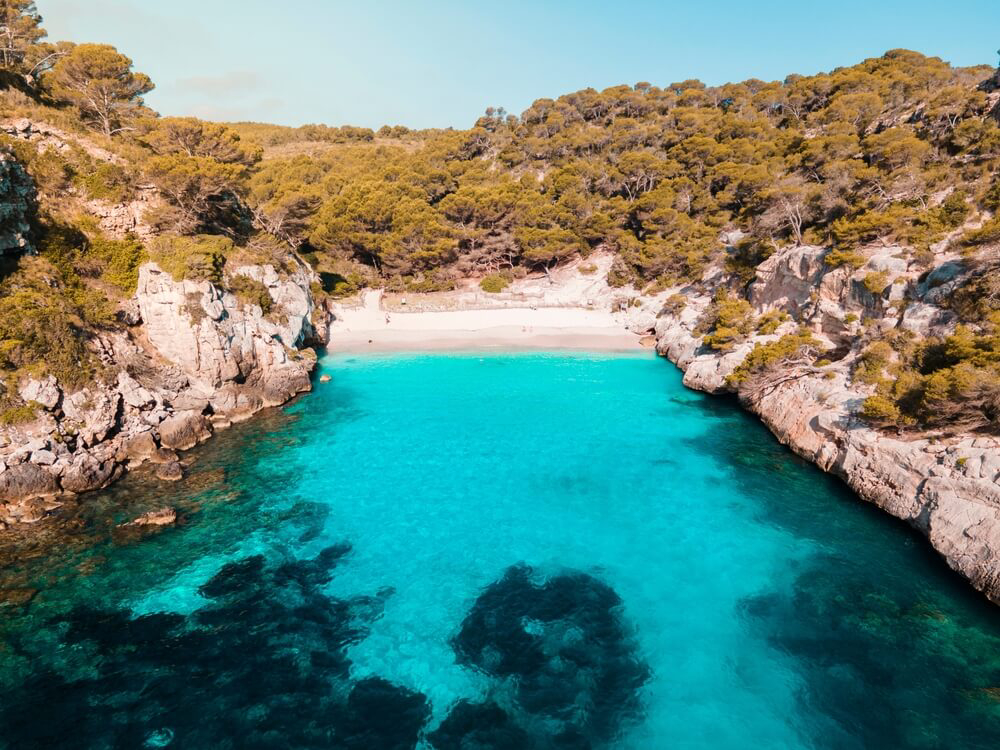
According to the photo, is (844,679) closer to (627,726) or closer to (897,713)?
(897,713)

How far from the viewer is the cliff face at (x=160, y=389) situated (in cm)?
2019

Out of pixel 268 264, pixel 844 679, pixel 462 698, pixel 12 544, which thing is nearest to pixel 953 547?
pixel 844 679

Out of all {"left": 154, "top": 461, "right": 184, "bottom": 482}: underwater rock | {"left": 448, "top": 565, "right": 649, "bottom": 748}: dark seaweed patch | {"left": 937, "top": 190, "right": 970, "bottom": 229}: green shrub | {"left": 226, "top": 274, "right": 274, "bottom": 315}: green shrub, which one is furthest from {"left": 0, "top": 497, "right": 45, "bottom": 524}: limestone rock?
{"left": 937, "top": 190, "right": 970, "bottom": 229}: green shrub

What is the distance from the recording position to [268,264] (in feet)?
117

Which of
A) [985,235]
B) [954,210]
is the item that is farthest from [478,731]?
[954,210]

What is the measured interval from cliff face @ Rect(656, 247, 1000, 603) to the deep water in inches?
45.0

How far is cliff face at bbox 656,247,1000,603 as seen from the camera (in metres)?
15.5

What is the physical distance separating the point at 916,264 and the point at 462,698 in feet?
98.7

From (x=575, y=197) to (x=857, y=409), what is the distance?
4609 centimetres

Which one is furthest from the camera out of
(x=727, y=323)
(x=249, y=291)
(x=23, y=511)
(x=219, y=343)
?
(x=727, y=323)

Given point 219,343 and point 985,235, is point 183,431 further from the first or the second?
point 985,235

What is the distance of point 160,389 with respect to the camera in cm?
2647

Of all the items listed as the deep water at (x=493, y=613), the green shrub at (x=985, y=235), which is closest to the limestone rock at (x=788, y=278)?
the green shrub at (x=985, y=235)

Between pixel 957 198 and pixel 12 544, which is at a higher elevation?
pixel 957 198
